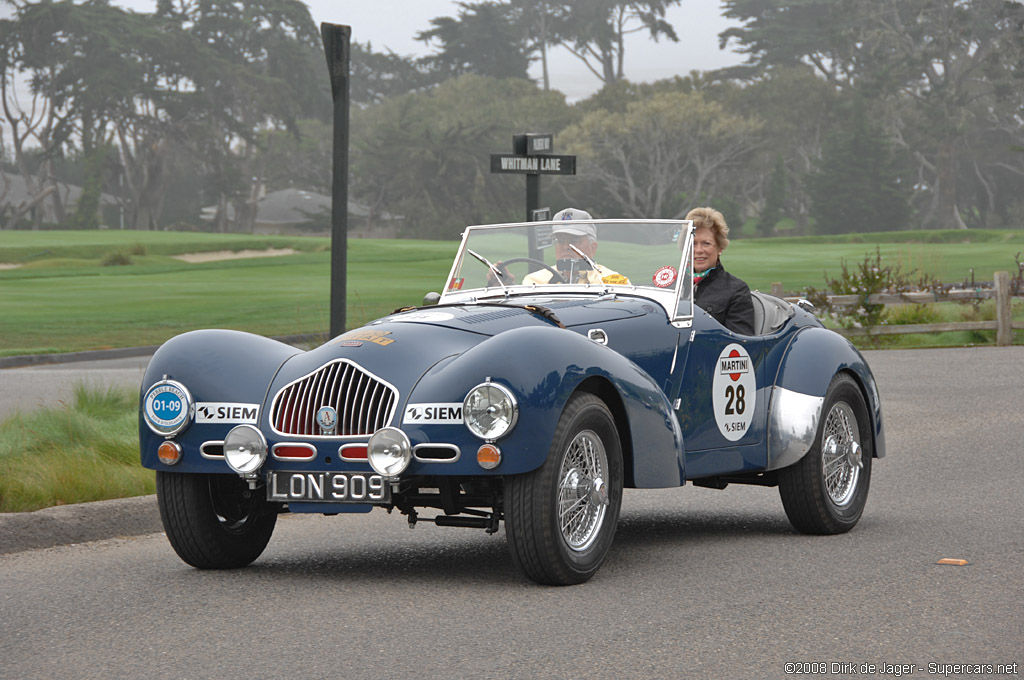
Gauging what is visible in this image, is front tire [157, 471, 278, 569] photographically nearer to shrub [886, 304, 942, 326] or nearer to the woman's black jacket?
the woman's black jacket

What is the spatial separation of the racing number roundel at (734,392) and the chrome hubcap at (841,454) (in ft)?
1.89

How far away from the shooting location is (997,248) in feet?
211

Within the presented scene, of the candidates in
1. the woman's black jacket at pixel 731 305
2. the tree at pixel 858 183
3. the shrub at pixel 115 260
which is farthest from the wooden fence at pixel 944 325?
the tree at pixel 858 183

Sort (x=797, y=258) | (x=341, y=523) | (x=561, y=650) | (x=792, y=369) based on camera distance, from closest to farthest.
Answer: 1. (x=561, y=650)
2. (x=792, y=369)
3. (x=341, y=523)
4. (x=797, y=258)

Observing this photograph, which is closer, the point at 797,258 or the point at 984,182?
the point at 797,258

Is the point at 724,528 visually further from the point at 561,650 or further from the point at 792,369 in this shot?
the point at 561,650

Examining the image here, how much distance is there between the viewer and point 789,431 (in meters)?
7.66

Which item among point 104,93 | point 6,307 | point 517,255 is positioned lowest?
point 6,307

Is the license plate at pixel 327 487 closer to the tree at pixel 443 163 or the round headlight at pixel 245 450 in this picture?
the round headlight at pixel 245 450

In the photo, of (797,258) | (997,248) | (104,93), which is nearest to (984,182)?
(997,248)

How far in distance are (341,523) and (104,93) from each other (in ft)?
233

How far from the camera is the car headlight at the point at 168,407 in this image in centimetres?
635

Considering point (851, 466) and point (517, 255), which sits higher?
point (517, 255)

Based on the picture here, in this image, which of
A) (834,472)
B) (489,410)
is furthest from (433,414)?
(834,472)
